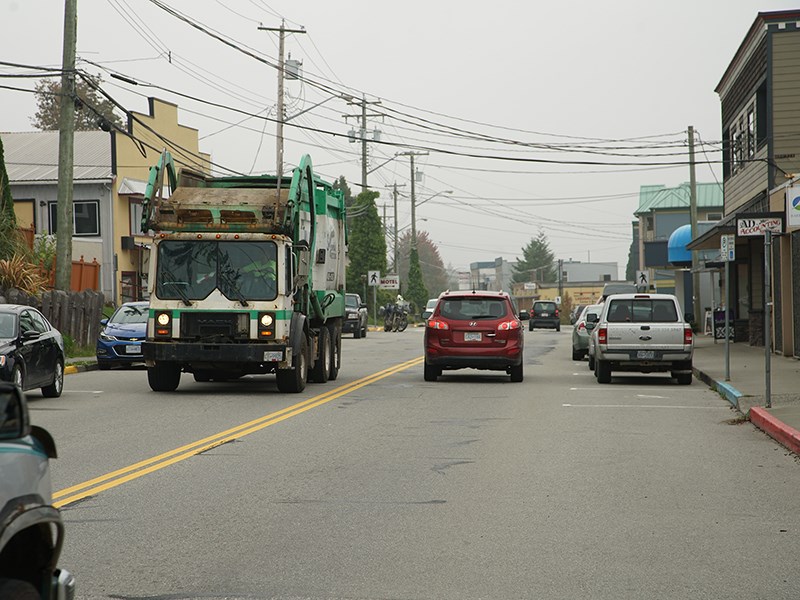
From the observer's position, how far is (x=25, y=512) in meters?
3.83

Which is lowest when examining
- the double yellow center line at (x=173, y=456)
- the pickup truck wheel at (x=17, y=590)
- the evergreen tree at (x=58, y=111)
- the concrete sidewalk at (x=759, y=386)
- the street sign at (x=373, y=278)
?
the double yellow center line at (x=173, y=456)

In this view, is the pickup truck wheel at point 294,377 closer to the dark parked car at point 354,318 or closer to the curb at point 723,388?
the curb at point 723,388

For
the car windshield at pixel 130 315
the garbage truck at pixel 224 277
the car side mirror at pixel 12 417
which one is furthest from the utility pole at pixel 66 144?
the car side mirror at pixel 12 417

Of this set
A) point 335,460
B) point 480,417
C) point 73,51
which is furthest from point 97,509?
point 73,51

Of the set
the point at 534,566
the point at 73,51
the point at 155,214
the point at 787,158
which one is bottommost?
the point at 534,566

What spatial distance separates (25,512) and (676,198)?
83179 mm

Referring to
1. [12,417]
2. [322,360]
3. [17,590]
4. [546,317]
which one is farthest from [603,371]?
[546,317]

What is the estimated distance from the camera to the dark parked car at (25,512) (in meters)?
3.70

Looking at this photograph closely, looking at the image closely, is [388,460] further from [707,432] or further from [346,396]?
[346,396]

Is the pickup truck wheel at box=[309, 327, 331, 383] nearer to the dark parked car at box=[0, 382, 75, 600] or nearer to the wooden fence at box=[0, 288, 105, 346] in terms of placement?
the wooden fence at box=[0, 288, 105, 346]

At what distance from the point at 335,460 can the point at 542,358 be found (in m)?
21.9

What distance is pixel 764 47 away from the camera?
30250 mm

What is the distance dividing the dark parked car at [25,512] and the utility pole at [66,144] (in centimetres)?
2326

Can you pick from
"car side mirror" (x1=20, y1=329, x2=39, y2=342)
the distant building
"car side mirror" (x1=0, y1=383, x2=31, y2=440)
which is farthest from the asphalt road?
the distant building
